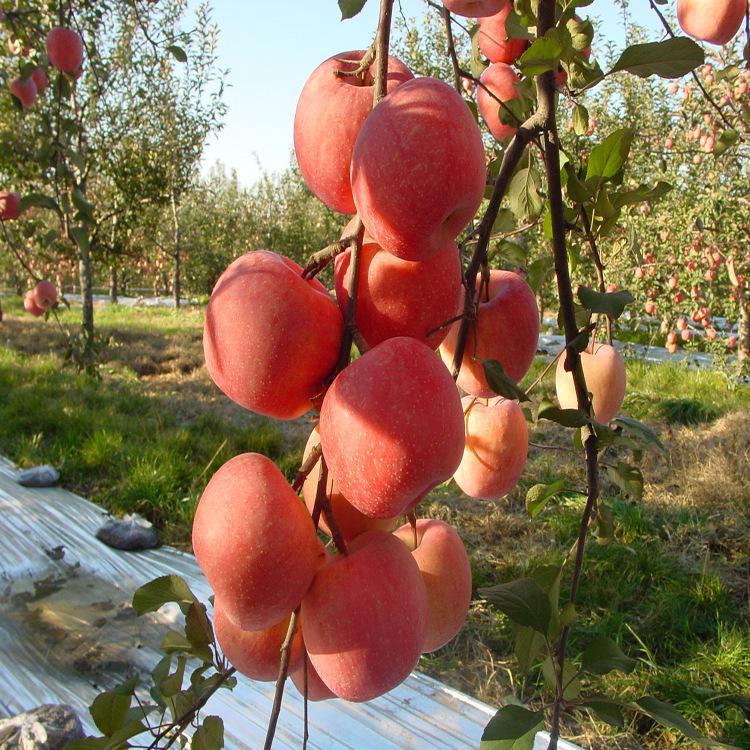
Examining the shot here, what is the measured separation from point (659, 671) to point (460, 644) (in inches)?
22.4

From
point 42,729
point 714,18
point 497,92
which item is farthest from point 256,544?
point 42,729

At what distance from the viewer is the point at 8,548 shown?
8.69ft

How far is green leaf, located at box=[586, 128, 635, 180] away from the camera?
64 cm

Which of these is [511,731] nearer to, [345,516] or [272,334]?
[345,516]

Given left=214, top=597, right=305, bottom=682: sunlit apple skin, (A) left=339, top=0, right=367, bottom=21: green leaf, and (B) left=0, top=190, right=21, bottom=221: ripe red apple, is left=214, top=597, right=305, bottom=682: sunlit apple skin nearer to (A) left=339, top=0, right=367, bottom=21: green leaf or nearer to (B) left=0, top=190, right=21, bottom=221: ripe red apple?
(A) left=339, top=0, right=367, bottom=21: green leaf

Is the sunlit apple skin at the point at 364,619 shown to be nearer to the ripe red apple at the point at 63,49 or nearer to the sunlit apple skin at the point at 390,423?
the sunlit apple skin at the point at 390,423

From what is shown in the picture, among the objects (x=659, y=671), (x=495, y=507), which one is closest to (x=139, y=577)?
(x=495, y=507)

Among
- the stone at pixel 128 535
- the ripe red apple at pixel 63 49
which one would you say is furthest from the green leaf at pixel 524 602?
the stone at pixel 128 535

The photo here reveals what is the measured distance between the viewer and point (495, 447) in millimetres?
769

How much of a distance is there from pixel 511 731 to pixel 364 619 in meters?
0.16

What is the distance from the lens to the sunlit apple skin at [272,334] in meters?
0.44

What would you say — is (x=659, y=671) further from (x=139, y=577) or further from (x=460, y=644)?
(x=139, y=577)

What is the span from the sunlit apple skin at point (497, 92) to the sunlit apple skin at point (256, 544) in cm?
51

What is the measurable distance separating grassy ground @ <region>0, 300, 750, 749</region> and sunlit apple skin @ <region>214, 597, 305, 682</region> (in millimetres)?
677
